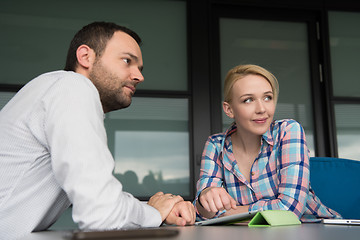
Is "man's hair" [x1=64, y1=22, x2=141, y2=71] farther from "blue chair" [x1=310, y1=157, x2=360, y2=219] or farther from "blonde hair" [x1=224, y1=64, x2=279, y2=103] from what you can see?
"blue chair" [x1=310, y1=157, x2=360, y2=219]

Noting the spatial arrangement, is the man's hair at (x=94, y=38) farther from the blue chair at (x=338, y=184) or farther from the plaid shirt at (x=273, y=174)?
the blue chair at (x=338, y=184)

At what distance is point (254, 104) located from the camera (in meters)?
A: 1.67

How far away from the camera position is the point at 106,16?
3.22 metres

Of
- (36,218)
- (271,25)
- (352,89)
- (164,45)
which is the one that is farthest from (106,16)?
(36,218)

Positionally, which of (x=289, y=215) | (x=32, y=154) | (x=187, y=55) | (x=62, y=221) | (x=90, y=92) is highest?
(x=187, y=55)

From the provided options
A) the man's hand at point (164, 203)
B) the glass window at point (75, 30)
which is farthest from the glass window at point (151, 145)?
the man's hand at point (164, 203)

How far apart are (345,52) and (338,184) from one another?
7.43ft

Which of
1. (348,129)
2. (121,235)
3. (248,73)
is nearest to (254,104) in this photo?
(248,73)

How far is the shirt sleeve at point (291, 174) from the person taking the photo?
1.37 m

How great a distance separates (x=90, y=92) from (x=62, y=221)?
232 cm

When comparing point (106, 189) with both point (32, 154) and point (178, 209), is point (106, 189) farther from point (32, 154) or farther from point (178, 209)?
point (178, 209)

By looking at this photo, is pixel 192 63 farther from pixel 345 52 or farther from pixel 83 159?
pixel 83 159

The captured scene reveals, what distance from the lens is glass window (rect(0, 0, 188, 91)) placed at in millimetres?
3031

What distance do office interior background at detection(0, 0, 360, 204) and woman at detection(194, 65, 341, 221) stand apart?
1.37 meters
